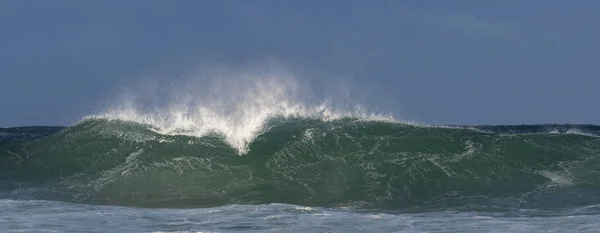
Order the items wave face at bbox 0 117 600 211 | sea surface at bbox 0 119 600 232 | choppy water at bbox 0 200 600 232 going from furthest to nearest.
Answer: wave face at bbox 0 117 600 211 → sea surface at bbox 0 119 600 232 → choppy water at bbox 0 200 600 232

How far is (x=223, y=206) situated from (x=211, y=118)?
17.1 ft

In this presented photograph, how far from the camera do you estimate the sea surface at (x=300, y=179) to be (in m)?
11.5

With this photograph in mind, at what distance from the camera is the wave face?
14422 mm

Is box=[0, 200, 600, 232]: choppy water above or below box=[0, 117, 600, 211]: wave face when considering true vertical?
below

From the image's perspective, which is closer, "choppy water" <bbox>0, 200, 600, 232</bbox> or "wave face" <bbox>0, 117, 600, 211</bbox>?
"choppy water" <bbox>0, 200, 600, 232</bbox>

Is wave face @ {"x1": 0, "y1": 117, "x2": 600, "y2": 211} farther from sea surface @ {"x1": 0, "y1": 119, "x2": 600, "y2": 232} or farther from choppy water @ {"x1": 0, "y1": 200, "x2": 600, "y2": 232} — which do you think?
choppy water @ {"x1": 0, "y1": 200, "x2": 600, "y2": 232}

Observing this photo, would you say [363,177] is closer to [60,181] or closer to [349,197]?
[349,197]

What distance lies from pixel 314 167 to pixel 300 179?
686mm

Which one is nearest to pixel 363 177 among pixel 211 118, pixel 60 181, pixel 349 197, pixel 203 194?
pixel 349 197

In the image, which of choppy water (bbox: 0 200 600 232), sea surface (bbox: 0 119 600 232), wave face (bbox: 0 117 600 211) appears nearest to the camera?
choppy water (bbox: 0 200 600 232)

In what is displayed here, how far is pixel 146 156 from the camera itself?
17031 mm

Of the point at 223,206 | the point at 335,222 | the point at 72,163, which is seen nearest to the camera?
the point at 335,222

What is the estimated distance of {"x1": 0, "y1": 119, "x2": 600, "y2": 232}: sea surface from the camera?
11.5 m

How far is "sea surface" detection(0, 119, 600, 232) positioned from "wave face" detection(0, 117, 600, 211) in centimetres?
4
